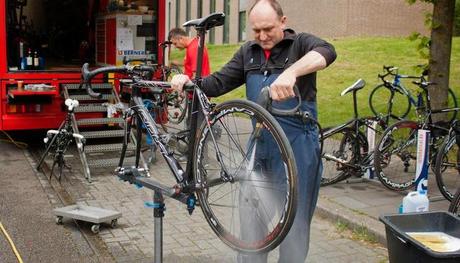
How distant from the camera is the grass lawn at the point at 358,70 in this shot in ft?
42.0

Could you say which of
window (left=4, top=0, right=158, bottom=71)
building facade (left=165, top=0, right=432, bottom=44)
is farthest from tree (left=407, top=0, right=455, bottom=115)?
building facade (left=165, top=0, right=432, bottom=44)

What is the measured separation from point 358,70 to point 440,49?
9857 millimetres

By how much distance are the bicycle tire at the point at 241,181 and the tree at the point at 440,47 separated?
5.81m

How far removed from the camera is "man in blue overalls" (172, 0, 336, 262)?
10.2 feet

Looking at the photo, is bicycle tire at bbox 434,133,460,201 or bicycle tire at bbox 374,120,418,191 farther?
bicycle tire at bbox 374,120,418,191

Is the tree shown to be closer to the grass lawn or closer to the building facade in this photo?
the grass lawn

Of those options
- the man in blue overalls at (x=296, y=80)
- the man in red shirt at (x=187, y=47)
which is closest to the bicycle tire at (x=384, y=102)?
the man in red shirt at (x=187, y=47)

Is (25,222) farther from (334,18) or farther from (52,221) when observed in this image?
(334,18)

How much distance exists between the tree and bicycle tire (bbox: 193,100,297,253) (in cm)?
581

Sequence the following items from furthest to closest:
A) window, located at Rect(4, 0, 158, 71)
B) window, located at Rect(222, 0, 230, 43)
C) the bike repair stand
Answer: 1. window, located at Rect(222, 0, 230, 43)
2. window, located at Rect(4, 0, 158, 71)
3. the bike repair stand

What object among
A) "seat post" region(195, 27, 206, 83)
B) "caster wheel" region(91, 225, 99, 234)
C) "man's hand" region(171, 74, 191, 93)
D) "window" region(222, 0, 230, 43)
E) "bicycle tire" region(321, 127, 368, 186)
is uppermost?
"window" region(222, 0, 230, 43)

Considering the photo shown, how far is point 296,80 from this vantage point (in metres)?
3.04

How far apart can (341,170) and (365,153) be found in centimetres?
34

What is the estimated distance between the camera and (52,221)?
5691 mm
